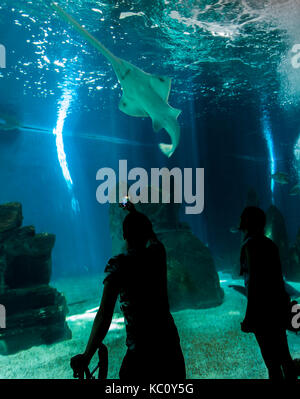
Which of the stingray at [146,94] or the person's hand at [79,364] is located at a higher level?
the stingray at [146,94]

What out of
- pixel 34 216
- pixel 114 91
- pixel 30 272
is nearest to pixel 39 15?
pixel 114 91

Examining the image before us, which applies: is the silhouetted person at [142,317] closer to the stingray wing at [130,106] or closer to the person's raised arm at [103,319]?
the person's raised arm at [103,319]

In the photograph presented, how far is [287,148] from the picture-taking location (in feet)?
63.4

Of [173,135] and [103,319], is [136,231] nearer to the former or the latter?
[103,319]

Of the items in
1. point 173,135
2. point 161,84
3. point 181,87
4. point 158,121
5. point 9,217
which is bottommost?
point 9,217

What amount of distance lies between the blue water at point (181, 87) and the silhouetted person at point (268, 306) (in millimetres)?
6197

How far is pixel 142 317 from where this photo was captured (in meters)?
1.63

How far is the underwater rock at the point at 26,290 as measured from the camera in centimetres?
530

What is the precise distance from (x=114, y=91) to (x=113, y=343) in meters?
9.65

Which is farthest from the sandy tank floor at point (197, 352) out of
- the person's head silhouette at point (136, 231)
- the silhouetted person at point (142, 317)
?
the person's head silhouette at point (136, 231)

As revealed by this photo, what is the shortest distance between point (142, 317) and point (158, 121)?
592 centimetres

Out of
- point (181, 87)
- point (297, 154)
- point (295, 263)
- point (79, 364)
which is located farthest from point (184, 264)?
point (297, 154)
